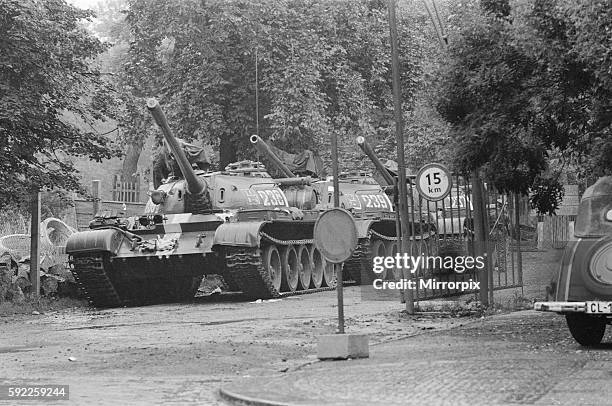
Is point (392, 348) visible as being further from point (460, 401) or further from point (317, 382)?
point (460, 401)

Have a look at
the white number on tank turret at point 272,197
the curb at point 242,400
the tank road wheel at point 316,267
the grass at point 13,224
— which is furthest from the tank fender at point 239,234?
the curb at point 242,400

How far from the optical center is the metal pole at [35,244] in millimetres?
23078

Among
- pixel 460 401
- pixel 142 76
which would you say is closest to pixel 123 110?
pixel 142 76

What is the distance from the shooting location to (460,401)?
29.5ft

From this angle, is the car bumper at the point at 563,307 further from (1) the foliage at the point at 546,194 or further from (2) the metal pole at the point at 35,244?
(2) the metal pole at the point at 35,244

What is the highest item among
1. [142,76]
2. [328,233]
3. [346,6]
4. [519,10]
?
[346,6]

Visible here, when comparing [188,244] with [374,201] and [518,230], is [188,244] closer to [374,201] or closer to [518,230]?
[518,230]

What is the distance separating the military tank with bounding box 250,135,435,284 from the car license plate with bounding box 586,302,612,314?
15.9 meters

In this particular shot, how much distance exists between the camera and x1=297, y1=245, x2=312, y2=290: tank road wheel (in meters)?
27.2

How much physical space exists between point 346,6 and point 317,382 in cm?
2977

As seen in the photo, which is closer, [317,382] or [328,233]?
[317,382]

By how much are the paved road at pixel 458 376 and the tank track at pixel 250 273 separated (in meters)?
9.47

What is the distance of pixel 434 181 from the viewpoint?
17.6 m

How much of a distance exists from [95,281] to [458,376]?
14783mm
